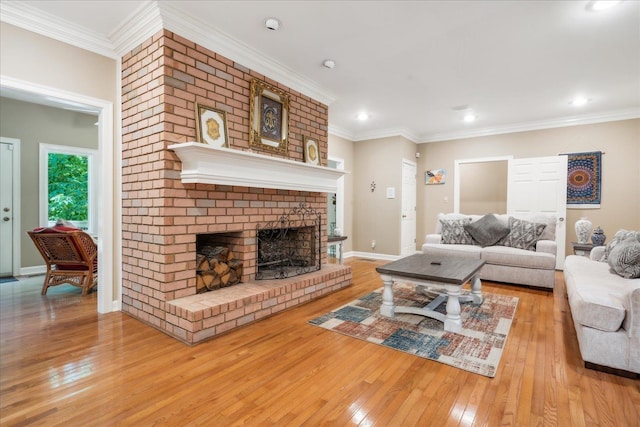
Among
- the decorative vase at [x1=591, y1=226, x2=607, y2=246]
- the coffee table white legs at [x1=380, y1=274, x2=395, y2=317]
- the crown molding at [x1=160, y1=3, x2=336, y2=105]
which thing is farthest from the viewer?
the decorative vase at [x1=591, y1=226, x2=607, y2=246]

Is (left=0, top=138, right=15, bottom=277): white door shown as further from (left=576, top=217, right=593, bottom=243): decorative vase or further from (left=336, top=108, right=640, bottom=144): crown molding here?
(left=576, top=217, right=593, bottom=243): decorative vase

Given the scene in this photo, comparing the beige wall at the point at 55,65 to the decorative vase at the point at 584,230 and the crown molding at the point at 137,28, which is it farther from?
the decorative vase at the point at 584,230

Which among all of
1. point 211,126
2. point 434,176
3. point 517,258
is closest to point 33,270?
point 211,126

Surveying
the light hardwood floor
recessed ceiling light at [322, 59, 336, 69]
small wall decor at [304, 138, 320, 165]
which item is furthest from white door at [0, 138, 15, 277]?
recessed ceiling light at [322, 59, 336, 69]

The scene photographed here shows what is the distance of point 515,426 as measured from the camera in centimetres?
148

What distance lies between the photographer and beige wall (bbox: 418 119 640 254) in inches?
190

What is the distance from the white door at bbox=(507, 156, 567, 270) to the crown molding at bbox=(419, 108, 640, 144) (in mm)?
606

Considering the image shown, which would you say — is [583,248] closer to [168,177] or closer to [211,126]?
[211,126]

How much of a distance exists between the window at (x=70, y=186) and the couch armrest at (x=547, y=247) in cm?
679

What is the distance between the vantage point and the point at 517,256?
13.3 feet

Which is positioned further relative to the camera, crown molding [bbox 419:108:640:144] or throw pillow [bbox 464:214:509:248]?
crown molding [bbox 419:108:640:144]

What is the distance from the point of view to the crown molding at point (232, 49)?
2.53m

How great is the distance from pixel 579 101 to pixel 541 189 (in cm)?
146

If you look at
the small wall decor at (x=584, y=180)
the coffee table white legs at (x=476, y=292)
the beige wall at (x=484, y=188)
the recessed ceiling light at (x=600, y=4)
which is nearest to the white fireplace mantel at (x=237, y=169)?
the coffee table white legs at (x=476, y=292)
